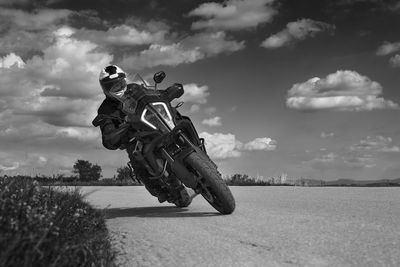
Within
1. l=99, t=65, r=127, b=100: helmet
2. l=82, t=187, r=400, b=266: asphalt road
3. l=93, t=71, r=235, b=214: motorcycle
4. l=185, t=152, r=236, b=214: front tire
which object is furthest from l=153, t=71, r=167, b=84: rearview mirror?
l=82, t=187, r=400, b=266: asphalt road

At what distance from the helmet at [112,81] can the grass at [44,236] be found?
10.8 ft

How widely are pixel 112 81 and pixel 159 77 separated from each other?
75cm

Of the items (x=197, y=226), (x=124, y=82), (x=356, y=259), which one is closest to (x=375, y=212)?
(x=197, y=226)

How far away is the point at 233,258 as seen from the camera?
484 cm

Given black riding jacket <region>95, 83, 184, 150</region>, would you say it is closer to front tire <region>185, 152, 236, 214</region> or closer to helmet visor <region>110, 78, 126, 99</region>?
helmet visor <region>110, 78, 126, 99</region>

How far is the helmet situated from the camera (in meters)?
8.27

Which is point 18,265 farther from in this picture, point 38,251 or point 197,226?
point 197,226

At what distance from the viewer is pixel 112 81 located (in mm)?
8266

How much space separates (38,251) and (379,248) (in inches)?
133

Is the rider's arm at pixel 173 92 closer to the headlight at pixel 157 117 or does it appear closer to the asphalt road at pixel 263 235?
the headlight at pixel 157 117

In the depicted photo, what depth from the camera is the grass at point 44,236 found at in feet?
11.0

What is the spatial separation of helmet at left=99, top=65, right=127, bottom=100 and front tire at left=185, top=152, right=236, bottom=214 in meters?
1.68


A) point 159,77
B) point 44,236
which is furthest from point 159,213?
point 44,236

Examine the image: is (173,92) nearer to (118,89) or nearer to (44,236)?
(118,89)
